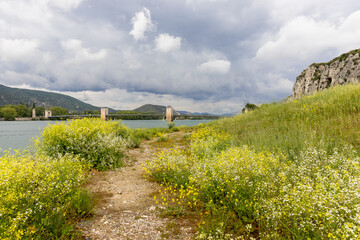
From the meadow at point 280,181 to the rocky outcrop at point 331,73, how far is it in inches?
1531

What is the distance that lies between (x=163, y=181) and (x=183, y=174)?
3.06ft

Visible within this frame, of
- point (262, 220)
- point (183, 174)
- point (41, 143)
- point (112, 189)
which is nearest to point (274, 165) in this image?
point (262, 220)

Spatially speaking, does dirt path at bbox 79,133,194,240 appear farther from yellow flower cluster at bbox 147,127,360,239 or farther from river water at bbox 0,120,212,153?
river water at bbox 0,120,212,153

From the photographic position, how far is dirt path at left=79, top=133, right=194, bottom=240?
3.44 meters

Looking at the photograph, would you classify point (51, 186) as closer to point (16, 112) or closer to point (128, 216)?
point (128, 216)

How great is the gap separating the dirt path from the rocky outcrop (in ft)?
149

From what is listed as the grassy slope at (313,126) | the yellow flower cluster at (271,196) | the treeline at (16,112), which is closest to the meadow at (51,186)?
the yellow flower cluster at (271,196)

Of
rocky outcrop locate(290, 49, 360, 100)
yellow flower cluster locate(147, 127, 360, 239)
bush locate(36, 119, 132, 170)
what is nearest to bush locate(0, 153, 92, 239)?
yellow flower cluster locate(147, 127, 360, 239)

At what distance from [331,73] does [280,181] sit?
77965 millimetres

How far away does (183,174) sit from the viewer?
19.6ft

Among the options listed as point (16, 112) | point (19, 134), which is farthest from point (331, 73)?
point (16, 112)

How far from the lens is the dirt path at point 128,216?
344 centimetres

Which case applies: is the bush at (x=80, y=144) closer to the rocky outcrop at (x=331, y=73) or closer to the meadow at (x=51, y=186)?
the meadow at (x=51, y=186)

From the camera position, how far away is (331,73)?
5912 cm
